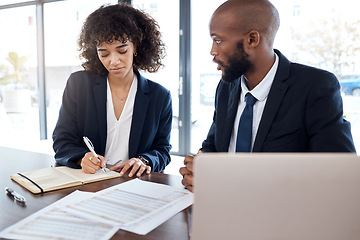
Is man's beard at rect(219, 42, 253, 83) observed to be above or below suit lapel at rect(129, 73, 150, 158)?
above

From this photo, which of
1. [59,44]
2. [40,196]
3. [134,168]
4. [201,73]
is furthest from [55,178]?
[59,44]

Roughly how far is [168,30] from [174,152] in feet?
5.73

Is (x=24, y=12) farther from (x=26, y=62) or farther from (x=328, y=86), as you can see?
(x=328, y=86)

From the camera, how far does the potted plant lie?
232 inches

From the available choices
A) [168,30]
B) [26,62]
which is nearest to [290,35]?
[168,30]

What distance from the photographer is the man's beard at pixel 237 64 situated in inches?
50.6

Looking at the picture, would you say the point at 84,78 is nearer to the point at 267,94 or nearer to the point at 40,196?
the point at 40,196

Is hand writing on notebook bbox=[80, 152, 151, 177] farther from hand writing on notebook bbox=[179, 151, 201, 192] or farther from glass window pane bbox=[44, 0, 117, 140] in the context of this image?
glass window pane bbox=[44, 0, 117, 140]

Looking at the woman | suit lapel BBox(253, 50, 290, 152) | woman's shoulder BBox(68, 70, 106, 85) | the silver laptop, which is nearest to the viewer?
the silver laptop

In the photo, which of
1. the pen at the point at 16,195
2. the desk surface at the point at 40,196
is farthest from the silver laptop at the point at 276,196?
the pen at the point at 16,195

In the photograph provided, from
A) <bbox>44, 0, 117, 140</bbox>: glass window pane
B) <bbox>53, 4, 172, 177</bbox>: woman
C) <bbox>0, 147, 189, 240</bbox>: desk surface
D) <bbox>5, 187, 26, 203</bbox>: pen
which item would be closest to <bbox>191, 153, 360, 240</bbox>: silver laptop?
<bbox>0, 147, 189, 240</bbox>: desk surface

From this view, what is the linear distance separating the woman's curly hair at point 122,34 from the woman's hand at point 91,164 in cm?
62

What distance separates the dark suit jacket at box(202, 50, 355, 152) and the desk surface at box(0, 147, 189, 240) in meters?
0.41

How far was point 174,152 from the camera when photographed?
4598mm
